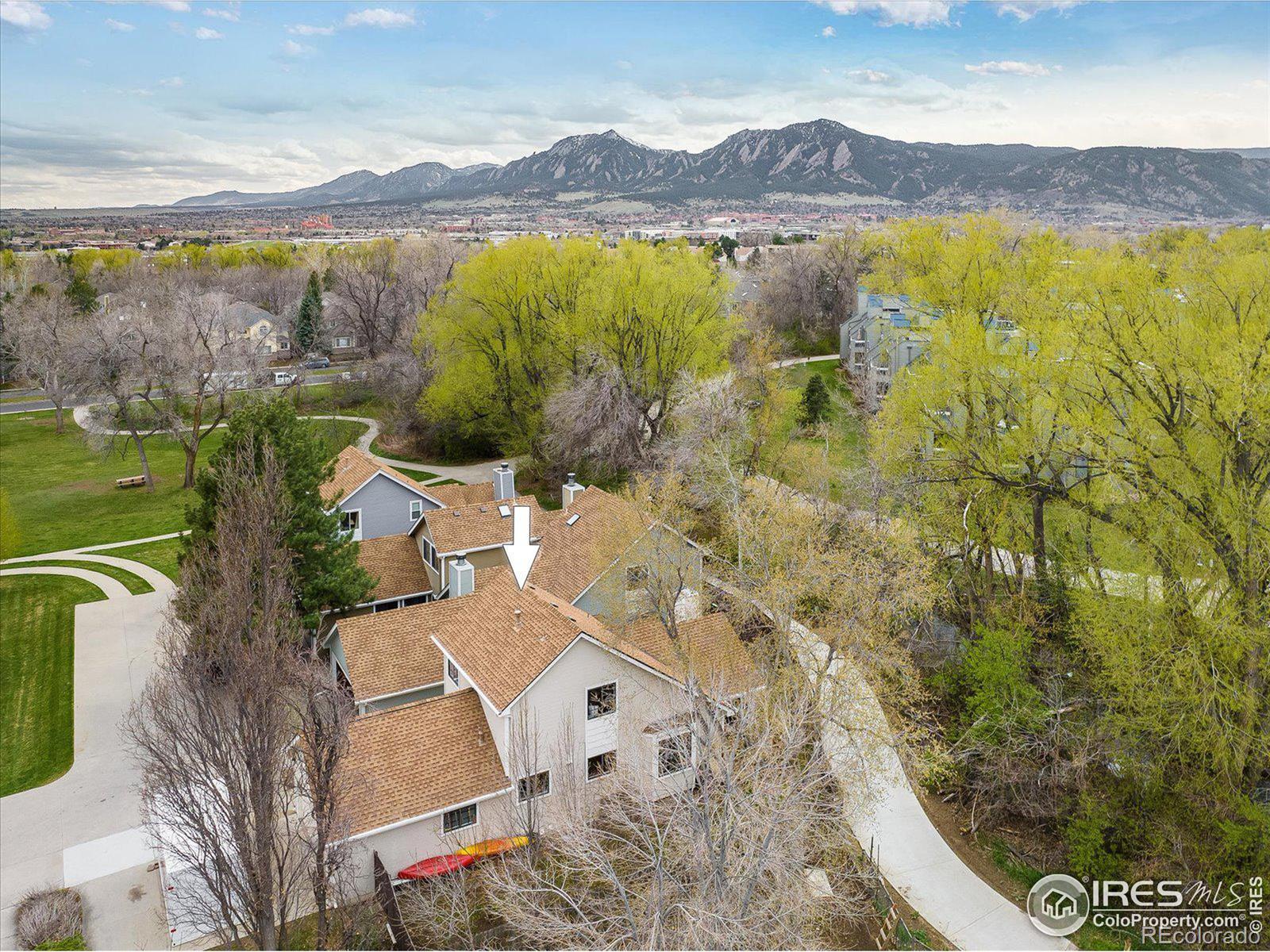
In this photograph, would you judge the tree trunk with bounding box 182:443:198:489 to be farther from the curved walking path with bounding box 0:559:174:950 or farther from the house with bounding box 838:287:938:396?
the house with bounding box 838:287:938:396

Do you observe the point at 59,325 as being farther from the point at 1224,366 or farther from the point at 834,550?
the point at 1224,366

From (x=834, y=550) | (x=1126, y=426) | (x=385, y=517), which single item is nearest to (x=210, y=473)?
(x=385, y=517)

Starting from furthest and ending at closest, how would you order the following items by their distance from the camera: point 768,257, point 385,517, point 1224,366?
point 768,257 < point 385,517 < point 1224,366

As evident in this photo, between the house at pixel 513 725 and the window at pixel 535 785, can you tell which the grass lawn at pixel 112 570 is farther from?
the window at pixel 535 785

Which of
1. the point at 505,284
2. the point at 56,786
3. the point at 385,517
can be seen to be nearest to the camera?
the point at 56,786

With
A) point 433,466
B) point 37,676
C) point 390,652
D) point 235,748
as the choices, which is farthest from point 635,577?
point 433,466

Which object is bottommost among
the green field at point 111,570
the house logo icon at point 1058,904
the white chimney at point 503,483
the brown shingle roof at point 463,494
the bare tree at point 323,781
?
the house logo icon at point 1058,904

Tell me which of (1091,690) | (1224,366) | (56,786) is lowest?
(56,786)

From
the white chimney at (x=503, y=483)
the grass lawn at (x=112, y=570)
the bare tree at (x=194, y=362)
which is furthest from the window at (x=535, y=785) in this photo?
the bare tree at (x=194, y=362)
